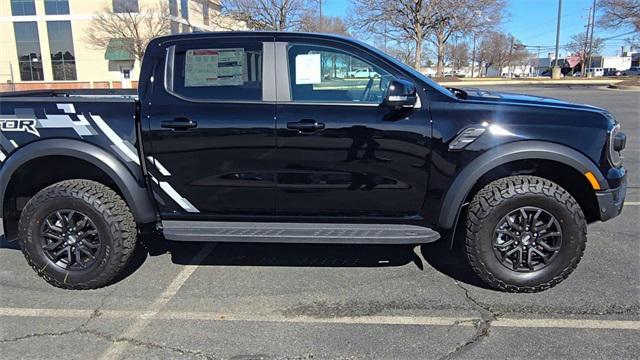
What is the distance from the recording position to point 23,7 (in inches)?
1784

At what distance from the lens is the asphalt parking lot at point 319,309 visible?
9.82 feet

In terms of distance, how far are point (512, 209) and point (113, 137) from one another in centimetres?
296

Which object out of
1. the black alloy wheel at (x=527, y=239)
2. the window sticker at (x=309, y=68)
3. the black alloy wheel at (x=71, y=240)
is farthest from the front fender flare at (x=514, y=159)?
the black alloy wheel at (x=71, y=240)

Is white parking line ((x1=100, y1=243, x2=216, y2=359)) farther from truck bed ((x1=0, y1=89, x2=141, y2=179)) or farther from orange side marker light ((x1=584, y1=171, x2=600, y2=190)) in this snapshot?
orange side marker light ((x1=584, y1=171, x2=600, y2=190))

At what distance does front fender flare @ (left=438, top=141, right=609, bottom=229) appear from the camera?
3.44m

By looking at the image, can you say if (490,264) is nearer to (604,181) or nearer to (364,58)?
(604,181)

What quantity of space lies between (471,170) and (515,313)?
103 cm

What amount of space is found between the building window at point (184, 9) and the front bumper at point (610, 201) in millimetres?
50628

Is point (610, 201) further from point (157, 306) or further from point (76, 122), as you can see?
point (76, 122)

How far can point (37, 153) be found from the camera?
11.9 ft

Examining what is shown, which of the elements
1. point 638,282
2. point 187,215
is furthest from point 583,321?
point 187,215

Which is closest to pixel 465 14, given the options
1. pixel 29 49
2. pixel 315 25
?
pixel 315 25

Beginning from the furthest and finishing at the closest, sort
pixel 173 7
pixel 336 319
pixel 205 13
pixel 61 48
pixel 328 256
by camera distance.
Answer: pixel 205 13
pixel 173 7
pixel 61 48
pixel 328 256
pixel 336 319

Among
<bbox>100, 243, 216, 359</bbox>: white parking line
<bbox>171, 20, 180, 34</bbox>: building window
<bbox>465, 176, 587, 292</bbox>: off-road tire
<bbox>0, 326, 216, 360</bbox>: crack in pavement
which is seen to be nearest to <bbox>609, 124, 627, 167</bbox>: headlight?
<bbox>465, 176, 587, 292</bbox>: off-road tire
